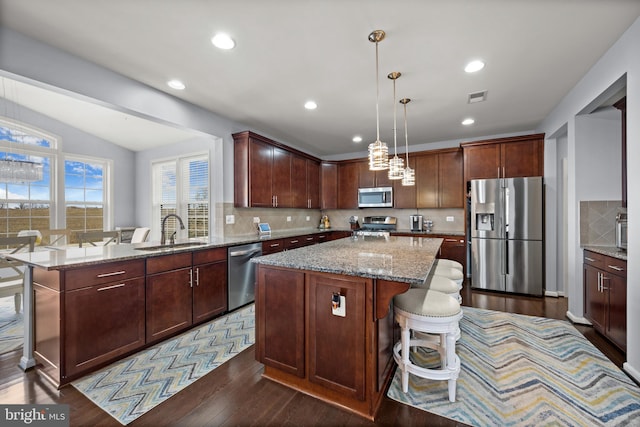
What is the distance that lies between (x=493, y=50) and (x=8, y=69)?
3767 mm

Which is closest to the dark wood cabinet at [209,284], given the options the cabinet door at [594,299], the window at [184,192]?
the window at [184,192]

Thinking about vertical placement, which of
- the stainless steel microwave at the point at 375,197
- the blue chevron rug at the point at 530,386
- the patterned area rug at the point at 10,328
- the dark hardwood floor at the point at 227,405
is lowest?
the blue chevron rug at the point at 530,386

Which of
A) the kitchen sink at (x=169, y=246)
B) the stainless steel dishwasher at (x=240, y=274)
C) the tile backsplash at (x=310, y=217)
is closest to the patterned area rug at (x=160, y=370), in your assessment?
the stainless steel dishwasher at (x=240, y=274)

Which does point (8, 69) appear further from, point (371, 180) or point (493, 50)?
point (371, 180)

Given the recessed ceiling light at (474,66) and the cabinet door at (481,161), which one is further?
the cabinet door at (481,161)

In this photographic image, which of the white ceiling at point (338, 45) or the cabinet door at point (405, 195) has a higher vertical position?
the white ceiling at point (338, 45)

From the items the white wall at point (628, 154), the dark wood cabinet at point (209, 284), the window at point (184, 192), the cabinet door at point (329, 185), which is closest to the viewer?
the white wall at point (628, 154)

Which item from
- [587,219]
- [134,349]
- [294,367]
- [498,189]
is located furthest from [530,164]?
[134,349]

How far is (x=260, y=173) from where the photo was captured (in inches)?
159

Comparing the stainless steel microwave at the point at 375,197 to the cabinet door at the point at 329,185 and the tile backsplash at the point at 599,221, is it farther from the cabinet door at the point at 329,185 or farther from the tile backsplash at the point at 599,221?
the tile backsplash at the point at 599,221

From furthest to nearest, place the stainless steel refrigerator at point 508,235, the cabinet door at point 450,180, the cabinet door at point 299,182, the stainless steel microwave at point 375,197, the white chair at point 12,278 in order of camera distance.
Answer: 1. the stainless steel microwave at point 375,197
2. the cabinet door at point 299,182
3. the cabinet door at point 450,180
4. the stainless steel refrigerator at point 508,235
5. the white chair at point 12,278

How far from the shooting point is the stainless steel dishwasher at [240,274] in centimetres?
316

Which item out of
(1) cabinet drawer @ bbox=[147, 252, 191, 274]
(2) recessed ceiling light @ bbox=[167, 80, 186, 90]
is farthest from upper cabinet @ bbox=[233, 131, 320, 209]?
(1) cabinet drawer @ bbox=[147, 252, 191, 274]

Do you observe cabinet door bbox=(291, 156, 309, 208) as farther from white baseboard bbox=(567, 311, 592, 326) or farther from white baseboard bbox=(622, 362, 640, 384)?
white baseboard bbox=(622, 362, 640, 384)
